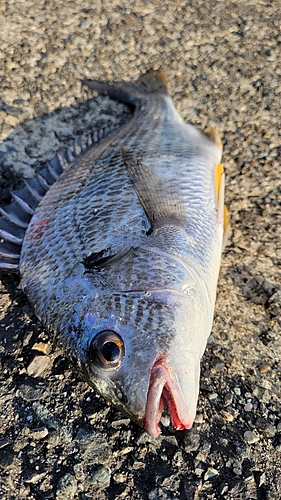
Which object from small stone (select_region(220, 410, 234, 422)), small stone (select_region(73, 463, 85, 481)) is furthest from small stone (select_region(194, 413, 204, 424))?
small stone (select_region(73, 463, 85, 481))

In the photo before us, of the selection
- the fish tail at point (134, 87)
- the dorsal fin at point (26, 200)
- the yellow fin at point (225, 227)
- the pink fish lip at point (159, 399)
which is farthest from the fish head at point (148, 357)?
the fish tail at point (134, 87)

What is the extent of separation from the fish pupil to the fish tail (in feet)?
8.17

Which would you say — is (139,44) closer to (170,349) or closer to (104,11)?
(104,11)

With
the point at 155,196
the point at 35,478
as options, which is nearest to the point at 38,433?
the point at 35,478

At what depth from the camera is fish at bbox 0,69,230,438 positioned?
216 centimetres

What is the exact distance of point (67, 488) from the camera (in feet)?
7.39

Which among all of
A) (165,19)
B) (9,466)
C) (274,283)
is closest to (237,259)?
(274,283)

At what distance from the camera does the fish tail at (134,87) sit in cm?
404

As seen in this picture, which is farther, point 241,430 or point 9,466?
point 241,430

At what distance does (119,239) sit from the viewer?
2.59 m

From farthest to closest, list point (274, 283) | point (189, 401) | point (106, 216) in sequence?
point (274, 283) → point (106, 216) → point (189, 401)

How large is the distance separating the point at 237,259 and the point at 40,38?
2.80 metres

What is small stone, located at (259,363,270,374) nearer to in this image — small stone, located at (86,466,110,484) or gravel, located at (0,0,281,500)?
gravel, located at (0,0,281,500)

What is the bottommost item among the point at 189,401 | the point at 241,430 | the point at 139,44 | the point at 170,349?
the point at 241,430
